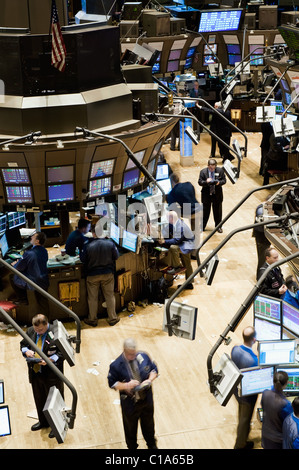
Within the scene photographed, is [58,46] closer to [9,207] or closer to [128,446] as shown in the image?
[9,207]

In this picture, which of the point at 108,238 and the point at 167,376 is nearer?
the point at 167,376

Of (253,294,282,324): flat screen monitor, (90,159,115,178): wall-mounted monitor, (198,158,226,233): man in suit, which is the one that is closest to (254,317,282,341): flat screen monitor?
(253,294,282,324): flat screen monitor

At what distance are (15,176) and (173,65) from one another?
39.5 feet

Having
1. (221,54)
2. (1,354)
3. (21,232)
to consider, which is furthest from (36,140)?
(221,54)

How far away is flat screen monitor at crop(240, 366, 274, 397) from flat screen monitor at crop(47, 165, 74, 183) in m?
5.00

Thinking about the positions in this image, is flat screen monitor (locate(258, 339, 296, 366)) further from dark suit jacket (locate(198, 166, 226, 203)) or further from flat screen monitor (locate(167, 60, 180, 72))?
flat screen monitor (locate(167, 60, 180, 72))

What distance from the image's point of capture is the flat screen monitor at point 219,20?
23391 mm

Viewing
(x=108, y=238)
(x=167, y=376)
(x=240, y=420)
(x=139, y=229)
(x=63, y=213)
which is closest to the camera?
(x=240, y=420)

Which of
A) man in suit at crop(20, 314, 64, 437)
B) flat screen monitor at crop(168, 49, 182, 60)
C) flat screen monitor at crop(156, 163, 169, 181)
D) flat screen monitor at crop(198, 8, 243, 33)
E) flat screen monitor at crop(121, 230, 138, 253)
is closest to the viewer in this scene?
man in suit at crop(20, 314, 64, 437)

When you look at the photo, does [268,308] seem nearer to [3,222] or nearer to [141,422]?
[141,422]

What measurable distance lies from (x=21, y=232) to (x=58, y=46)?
3.45m

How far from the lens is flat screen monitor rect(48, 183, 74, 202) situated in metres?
12.0

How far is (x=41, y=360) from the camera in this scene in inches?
343

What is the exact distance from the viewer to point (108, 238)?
11.9 m
